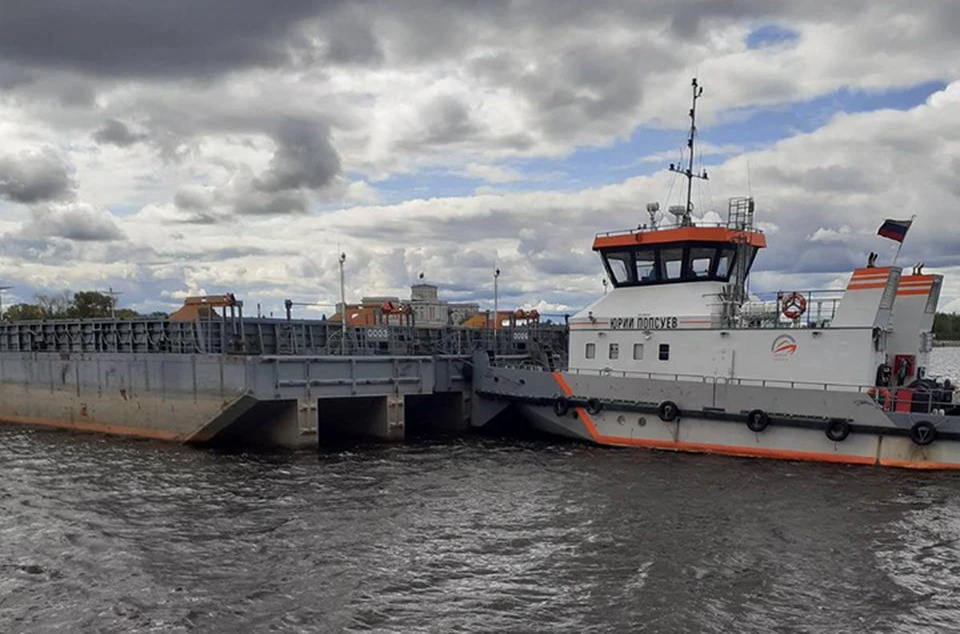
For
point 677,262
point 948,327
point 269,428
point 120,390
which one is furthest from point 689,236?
point 948,327

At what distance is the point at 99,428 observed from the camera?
2353 cm

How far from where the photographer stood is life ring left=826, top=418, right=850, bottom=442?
16.6 m

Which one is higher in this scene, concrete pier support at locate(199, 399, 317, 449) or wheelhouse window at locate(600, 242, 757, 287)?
wheelhouse window at locate(600, 242, 757, 287)

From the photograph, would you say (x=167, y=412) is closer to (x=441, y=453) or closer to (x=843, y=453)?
(x=441, y=453)

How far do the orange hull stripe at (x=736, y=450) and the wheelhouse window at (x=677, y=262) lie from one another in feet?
12.4

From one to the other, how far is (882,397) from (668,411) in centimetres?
494

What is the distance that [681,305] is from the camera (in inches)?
774

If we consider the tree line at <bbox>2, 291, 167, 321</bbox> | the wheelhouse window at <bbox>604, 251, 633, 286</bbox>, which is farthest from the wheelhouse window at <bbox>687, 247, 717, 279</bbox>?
the tree line at <bbox>2, 291, 167, 321</bbox>

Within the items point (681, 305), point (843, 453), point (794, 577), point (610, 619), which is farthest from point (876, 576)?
point (681, 305)

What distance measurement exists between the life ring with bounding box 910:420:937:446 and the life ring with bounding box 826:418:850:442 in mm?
1379

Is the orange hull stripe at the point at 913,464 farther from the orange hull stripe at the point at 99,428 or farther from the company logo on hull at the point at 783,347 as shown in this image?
the orange hull stripe at the point at 99,428

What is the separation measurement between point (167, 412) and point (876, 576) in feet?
60.6

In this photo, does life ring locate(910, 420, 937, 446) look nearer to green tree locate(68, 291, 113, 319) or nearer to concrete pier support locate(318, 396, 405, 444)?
concrete pier support locate(318, 396, 405, 444)

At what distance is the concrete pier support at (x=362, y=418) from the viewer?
2170cm
